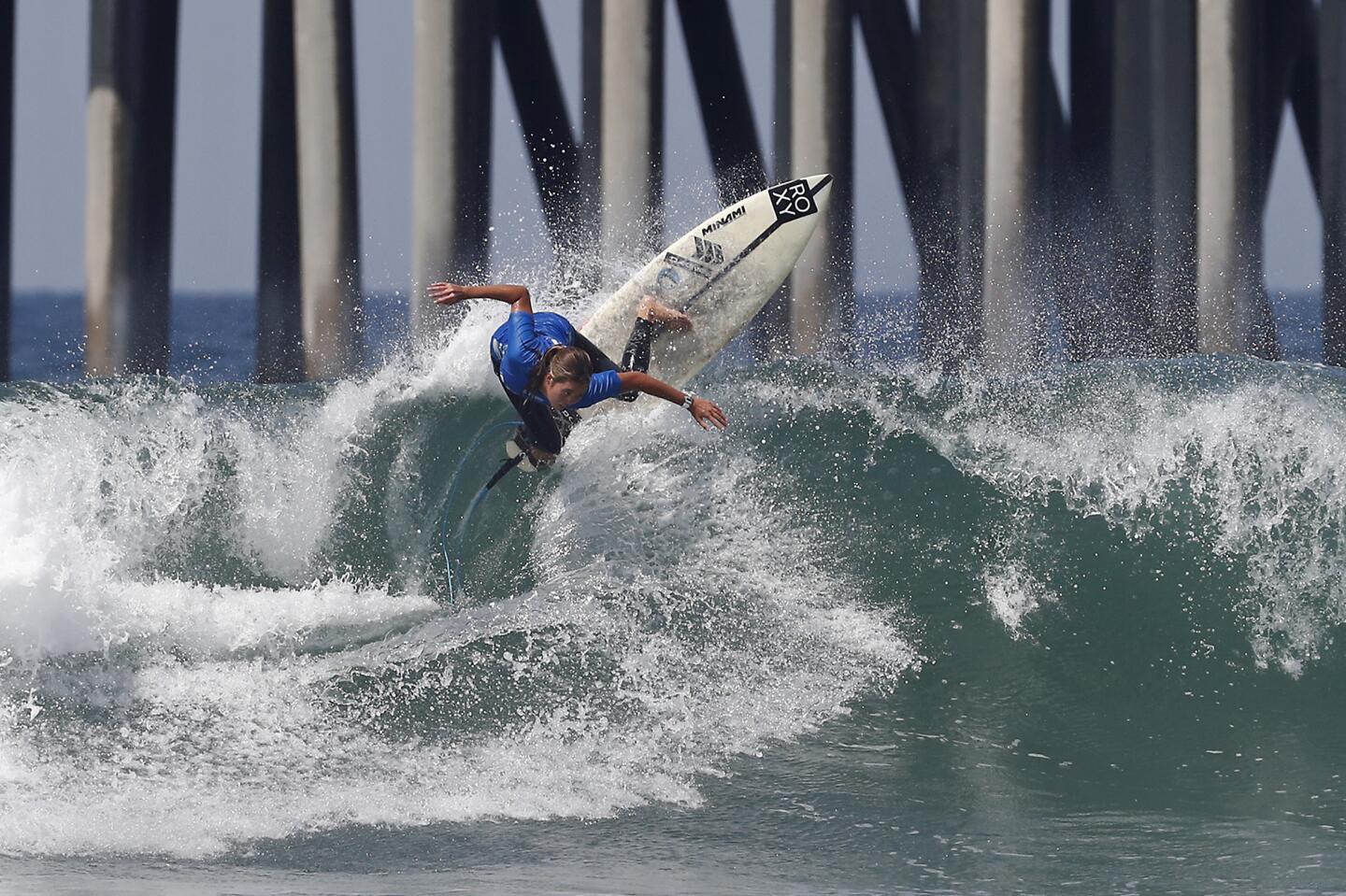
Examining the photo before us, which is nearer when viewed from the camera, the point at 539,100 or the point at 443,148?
the point at 443,148

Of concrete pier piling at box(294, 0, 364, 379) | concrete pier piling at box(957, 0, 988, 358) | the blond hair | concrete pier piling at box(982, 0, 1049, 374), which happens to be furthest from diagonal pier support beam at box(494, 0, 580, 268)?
the blond hair

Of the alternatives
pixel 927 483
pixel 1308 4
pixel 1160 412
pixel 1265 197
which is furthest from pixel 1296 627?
pixel 1308 4

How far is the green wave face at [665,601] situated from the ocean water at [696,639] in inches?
0.7

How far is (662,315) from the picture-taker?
8.02 m

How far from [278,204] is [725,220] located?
509cm

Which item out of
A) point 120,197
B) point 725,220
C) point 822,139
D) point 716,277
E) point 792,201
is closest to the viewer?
point 716,277

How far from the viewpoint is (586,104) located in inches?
440

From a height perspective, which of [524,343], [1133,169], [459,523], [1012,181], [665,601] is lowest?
[665,601]

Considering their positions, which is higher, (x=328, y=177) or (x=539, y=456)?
(x=328, y=177)

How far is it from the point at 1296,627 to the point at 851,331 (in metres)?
5.94

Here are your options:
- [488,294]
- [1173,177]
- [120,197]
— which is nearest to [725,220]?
[488,294]

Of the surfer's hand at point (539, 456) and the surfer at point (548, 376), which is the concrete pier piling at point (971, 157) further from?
the surfer's hand at point (539, 456)

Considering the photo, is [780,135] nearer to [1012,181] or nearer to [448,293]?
[1012,181]

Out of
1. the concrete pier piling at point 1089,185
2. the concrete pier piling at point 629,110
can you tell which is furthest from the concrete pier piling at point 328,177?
the concrete pier piling at point 1089,185
